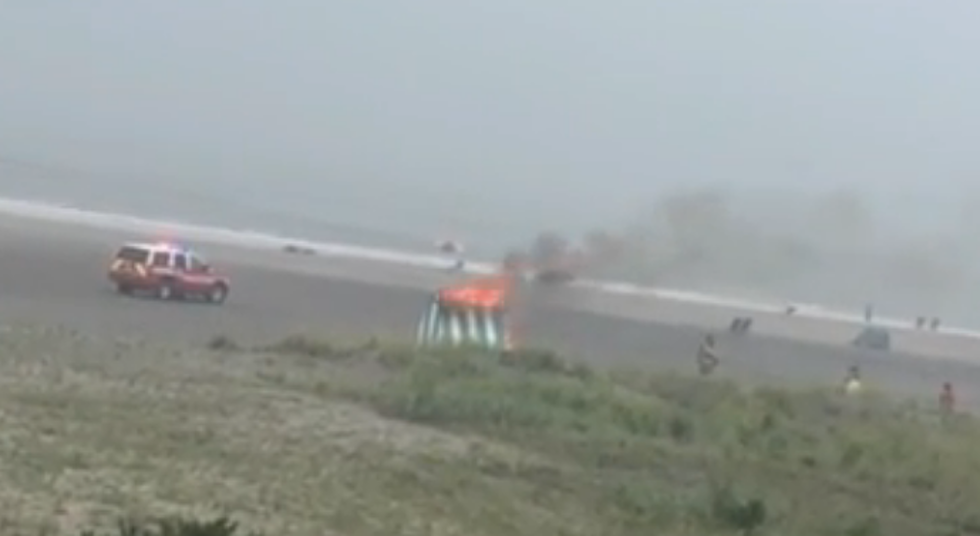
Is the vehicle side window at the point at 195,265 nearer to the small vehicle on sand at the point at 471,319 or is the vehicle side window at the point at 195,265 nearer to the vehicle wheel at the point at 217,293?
the vehicle wheel at the point at 217,293

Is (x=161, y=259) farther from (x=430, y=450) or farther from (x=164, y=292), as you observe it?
(x=430, y=450)

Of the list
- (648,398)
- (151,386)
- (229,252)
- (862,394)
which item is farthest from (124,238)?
(151,386)

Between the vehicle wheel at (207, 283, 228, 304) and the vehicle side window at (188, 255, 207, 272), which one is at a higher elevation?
the vehicle side window at (188, 255, 207, 272)

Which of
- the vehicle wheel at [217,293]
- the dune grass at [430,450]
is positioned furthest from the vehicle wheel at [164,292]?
the dune grass at [430,450]

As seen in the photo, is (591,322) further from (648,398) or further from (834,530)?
(834,530)

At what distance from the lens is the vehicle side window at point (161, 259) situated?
4844 centimetres

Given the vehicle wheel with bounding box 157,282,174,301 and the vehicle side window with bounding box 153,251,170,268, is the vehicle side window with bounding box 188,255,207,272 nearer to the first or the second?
the vehicle side window with bounding box 153,251,170,268

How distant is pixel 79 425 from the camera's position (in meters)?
20.6

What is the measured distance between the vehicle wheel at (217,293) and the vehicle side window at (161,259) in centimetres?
121

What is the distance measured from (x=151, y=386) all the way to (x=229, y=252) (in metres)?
43.8

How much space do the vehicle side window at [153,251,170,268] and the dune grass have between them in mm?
14914

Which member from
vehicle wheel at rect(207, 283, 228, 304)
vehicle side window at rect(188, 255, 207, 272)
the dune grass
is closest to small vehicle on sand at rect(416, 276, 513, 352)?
the dune grass

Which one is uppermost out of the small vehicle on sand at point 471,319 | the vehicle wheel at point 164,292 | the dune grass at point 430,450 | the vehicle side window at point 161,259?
the vehicle side window at point 161,259

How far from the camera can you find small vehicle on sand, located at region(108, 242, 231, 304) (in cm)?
4816
